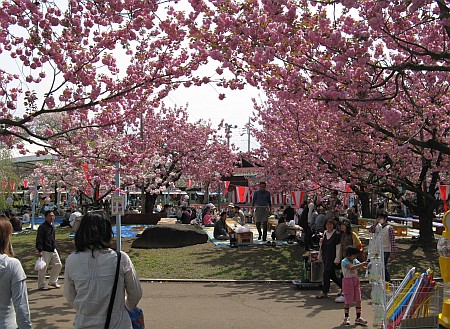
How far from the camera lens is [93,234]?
3570mm

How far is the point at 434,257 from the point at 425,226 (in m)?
2.65

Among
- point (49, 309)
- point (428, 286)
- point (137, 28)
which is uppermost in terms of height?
point (137, 28)

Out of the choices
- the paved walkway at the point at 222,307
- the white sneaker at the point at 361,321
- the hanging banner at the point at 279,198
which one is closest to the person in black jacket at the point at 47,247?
the paved walkway at the point at 222,307

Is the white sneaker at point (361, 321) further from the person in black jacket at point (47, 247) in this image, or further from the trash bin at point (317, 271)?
the person in black jacket at point (47, 247)

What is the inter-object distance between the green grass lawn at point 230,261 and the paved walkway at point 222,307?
89 centimetres

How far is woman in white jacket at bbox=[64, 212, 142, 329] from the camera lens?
11.3 feet

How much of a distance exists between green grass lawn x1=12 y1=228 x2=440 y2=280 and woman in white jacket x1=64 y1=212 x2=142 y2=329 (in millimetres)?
9053

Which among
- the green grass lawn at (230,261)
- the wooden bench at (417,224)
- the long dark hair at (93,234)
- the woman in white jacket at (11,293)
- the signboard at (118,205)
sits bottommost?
the green grass lawn at (230,261)

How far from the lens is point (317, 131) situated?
53.0 feet

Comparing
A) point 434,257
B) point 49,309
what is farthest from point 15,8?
point 434,257

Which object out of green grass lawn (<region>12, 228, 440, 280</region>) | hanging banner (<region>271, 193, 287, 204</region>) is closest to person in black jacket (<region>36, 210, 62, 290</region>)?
green grass lawn (<region>12, 228, 440, 280</region>)

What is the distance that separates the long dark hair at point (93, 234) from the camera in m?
3.57

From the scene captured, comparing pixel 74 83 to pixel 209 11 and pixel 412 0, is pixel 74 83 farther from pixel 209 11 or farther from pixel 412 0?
pixel 412 0

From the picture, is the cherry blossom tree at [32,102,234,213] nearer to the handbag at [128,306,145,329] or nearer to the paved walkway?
the paved walkway
